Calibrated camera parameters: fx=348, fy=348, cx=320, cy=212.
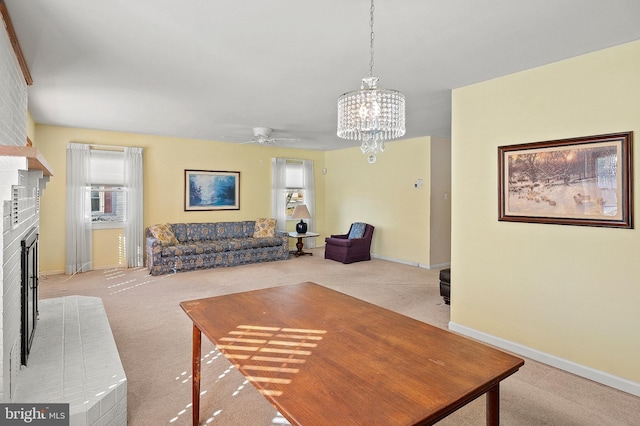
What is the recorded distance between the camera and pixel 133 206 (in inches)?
247

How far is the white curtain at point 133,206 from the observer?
20.6ft

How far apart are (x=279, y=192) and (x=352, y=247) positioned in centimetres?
227

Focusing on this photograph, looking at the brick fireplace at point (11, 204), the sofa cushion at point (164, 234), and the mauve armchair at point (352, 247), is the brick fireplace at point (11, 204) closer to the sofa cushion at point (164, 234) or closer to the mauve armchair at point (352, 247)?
the sofa cushion at point (164, 234)

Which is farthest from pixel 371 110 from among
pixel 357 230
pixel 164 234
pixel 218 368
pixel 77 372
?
pixel 357 230

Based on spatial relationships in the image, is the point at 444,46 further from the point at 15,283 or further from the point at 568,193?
the point at 15,283

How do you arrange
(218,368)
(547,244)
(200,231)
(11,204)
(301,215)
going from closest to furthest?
(11,204), (218,368), (547,244), (200,231), (301,215)

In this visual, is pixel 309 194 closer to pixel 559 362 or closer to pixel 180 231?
pixel 180 231

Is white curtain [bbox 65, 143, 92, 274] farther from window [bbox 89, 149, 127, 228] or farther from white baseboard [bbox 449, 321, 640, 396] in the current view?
white baseboard [bbox 449, 321, 640, 396]

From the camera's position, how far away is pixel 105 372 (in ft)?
7.04

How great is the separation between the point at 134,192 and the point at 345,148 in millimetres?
4628

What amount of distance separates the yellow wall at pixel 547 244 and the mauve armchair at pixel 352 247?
11.1 ft

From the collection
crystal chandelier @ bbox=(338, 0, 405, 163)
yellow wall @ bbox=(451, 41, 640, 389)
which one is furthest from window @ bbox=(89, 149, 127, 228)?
yellow wall @ bbox=(451, 41, 640, 389)

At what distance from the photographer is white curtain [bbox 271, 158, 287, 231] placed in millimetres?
8016

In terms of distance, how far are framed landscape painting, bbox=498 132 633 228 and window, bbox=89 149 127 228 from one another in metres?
6.12
